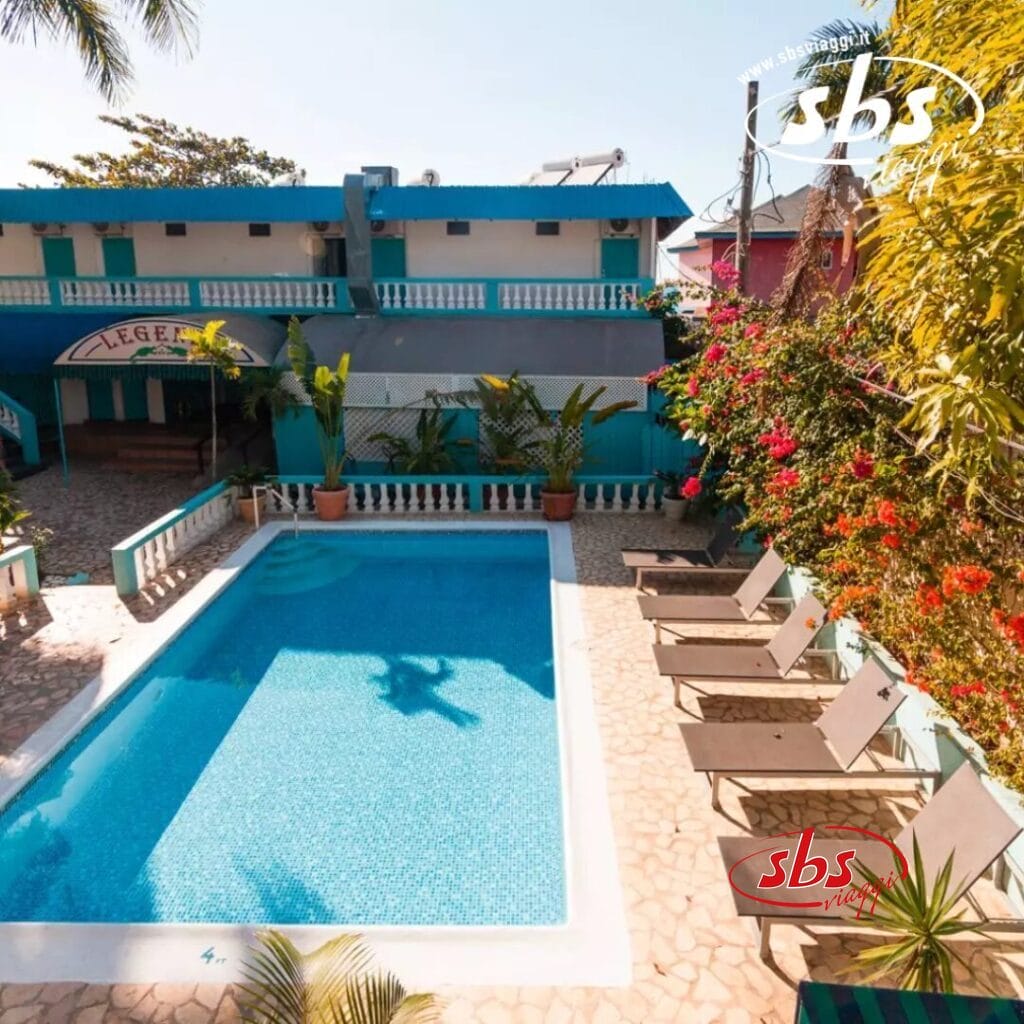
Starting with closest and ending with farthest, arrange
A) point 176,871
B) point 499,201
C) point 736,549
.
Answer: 1. point 176,871
2. point 736,549
3. point 499,201

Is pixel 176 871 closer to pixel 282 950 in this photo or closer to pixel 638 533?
pixel 282 950

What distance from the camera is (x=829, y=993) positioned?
147 inches

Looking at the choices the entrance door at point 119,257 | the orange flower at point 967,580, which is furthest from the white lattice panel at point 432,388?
the orange flower at point 967,580

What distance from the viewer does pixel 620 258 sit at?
65.5ft

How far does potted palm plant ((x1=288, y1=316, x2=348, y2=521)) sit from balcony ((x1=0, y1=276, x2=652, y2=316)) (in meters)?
3.88

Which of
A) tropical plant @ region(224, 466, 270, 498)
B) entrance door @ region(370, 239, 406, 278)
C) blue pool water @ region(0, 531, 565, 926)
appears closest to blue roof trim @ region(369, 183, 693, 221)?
entrance door @ region(370, 239, 406, 278)

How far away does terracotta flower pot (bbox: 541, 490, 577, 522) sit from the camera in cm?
1528

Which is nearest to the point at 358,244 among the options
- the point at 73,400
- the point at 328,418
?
the point at 328,418

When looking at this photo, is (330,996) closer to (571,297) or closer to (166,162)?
(571,297)

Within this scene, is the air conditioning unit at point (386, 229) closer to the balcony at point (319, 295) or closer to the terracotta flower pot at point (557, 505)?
the balcony at point (319, 295)

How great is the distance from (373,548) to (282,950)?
10988 millimetres

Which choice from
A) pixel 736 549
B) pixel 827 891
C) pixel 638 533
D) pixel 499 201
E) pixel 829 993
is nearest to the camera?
pixel 829 993

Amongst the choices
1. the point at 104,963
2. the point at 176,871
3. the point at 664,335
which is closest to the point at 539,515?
the point at 664,335

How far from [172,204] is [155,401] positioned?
22.0ft
